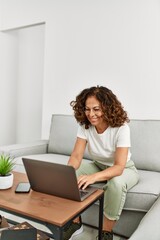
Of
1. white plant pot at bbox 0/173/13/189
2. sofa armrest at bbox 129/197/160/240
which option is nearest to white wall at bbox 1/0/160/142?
sofa armrest at bbox 129/197/160/240

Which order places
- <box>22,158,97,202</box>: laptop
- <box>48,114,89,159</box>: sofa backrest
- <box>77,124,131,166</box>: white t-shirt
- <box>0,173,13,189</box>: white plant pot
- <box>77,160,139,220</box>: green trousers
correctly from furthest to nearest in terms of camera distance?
<box>48,114,89,159</box>: sofa backrest < <box>77,124,131,166</box>: white t-shirt < <box>77,160,139,220</box>: green trousers < <box>0,173,13,189</box>: white plant pot < <box>22,158,97,202</box>: laptop

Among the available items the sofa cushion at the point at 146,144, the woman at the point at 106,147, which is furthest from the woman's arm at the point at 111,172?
the sofa cushion at the point at 146,144

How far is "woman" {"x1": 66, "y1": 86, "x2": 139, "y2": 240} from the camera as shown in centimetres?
131

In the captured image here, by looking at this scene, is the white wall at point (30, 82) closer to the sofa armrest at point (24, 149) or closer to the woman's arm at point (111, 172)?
the sofa armrest at point (24, 149)

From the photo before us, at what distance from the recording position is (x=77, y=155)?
1.55 m

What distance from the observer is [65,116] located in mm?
2424

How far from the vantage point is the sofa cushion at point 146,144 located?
1848 mm

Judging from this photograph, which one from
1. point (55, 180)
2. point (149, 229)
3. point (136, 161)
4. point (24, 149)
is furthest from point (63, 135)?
point (149, 229)

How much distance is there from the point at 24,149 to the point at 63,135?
1.34 feet

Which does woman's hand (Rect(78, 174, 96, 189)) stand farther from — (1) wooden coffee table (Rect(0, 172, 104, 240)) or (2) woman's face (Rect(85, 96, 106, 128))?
(2) woman's face (Rect(85, 96, 106, 128))

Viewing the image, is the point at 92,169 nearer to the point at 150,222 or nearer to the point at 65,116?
the point at 150,222

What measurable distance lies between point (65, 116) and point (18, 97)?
119 cm

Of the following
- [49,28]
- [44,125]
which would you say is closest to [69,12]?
[49,28]

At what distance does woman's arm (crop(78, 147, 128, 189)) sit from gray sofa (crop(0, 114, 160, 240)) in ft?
0.38
